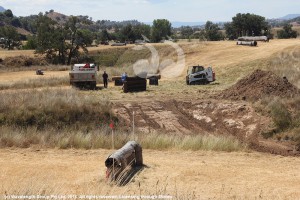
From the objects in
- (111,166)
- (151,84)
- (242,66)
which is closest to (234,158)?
(111,166)

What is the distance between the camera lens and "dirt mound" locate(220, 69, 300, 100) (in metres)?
25.6

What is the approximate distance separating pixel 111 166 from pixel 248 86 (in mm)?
A: 18325

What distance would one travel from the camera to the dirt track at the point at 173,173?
34.7 ft

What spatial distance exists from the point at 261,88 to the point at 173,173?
15.8 m

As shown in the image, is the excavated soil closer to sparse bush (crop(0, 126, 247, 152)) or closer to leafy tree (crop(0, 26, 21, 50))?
sparse bush (crop(0, 126, 247, 152))

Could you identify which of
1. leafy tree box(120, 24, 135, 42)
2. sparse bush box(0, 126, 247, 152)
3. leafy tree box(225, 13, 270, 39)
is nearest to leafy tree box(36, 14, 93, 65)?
leafy tree box(225, 13, 270, 39)

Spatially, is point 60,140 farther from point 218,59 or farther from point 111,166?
point 218,59

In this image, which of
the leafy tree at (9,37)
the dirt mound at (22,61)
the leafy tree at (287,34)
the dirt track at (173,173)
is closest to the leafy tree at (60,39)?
the dirt mound at (22,61)

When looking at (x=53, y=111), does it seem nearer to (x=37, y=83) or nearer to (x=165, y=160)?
(x=165, y=160)

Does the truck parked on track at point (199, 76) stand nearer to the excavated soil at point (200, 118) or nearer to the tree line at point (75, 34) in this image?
the excavated soil at point (200, 118)

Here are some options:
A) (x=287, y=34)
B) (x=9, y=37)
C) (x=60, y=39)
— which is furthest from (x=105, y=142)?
(x=9, y=37)

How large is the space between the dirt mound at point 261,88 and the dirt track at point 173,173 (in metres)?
10.8

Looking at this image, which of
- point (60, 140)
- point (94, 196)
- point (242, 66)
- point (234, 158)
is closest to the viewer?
point (94, 196)

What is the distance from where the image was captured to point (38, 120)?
864 inches
